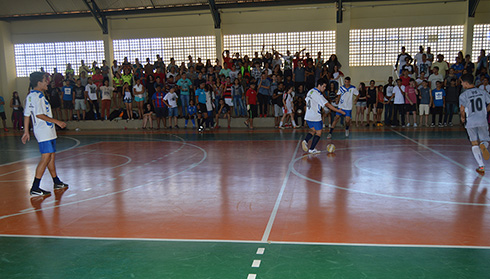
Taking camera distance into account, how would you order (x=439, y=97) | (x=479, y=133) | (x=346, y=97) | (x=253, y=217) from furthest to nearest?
(x=439, y=97) → (x=346, y=97) → (x=479, y=133) → (x=253, y=217)

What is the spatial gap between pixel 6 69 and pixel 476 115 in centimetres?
2902

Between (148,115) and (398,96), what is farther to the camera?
(148,115)

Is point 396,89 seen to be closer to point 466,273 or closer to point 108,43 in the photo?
point 466,273

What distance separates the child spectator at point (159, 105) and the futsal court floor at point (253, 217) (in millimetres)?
9136

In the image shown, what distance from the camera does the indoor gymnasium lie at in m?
4.83

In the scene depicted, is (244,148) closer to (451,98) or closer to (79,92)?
(451,98)

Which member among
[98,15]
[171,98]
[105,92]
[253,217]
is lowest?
[253,217]

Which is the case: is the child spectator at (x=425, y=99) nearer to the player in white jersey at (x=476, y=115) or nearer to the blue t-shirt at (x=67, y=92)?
the player in white jersey at (x=476, y=115)

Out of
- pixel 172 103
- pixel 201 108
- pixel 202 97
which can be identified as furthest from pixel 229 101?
pixel 172 103

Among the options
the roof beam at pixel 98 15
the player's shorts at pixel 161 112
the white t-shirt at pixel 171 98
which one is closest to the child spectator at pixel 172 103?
the white t-shirt at pixel 171 98

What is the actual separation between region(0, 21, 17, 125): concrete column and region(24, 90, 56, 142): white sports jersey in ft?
75.5

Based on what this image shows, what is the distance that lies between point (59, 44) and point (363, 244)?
28630mm

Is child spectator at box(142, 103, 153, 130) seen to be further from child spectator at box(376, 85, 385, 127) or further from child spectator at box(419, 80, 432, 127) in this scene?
child spectator at box(419, 80, 432, 127)

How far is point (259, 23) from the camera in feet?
83.6
